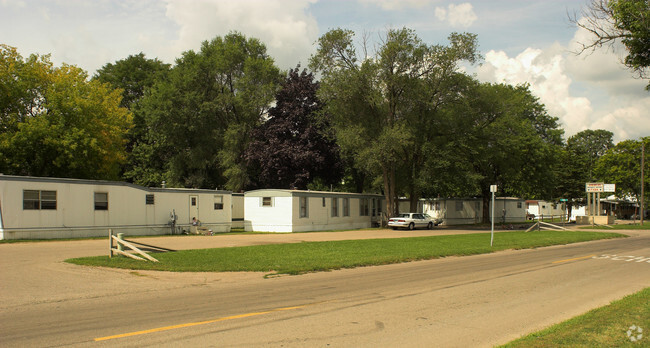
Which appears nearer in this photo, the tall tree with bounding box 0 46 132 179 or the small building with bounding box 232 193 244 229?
the tall tree with bounding box 0 46 132 179

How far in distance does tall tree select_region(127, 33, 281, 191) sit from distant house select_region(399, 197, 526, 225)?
18.8 meters

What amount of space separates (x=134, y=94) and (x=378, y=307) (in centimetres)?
5824

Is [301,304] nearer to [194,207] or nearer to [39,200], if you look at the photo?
[39,200]

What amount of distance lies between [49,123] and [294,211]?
19973 mm

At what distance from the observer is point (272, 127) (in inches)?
1912

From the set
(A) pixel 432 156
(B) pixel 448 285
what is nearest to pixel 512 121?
(A) pixel 432 156

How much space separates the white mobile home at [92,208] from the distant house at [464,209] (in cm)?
2557

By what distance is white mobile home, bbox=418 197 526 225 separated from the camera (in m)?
51.3

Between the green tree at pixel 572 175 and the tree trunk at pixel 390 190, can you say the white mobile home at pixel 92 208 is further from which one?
the green tree at pixel 572 175

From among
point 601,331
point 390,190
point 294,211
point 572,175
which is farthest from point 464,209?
point 601,331

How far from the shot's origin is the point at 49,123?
36719 millimetres

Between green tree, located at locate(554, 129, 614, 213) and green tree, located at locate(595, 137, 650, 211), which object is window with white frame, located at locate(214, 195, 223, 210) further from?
green tree, located at locate(595, 137, 650, 211)

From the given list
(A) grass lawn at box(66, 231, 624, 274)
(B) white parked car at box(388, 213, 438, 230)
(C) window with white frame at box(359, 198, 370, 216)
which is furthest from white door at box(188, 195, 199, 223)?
(B) white parked car at box(388, 213, 438, 230)

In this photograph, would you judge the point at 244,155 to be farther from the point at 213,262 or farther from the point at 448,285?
the point at 448,285
